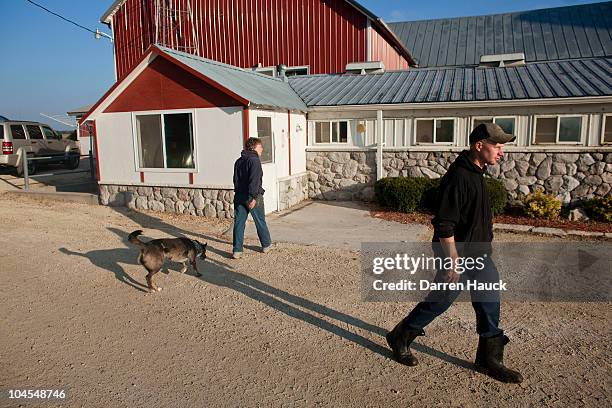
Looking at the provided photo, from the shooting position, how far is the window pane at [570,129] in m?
10.9

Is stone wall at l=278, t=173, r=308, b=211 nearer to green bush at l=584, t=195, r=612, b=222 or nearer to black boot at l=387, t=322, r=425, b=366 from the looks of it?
green bush at l=584, t=195, r=612, b=222

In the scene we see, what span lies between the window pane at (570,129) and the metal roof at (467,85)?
2.10 feet

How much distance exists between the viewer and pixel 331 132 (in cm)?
1338

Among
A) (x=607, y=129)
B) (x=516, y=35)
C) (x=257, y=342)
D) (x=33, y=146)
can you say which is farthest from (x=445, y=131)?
(x=33, y=146)

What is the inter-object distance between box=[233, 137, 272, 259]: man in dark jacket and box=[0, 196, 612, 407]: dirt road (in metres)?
0.58

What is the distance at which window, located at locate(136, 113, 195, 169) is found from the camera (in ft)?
36.1

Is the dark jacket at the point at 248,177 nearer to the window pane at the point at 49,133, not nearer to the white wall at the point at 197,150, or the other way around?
the white wall at the point at 197,150

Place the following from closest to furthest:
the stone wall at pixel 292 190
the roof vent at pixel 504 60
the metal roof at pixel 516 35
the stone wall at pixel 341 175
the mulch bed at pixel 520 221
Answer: the mulch bed at pixel 520 221
the stone wall at pixel 292 190
the stone wall at pixel 341 175
the roof vent at pixel 504 60
the metal roof at pixel 516 35

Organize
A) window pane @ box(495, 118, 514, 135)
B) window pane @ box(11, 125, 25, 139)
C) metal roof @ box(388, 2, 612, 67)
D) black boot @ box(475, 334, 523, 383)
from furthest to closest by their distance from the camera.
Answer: metal roof @ box(388, 2, 612, 67) → window pane @ box(11, 125, 25, 139) → window pane @ box(495, 118, 514, 135) → black boot @ box(475, 334, 523, 383)

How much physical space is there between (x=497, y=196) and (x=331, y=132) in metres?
5.08

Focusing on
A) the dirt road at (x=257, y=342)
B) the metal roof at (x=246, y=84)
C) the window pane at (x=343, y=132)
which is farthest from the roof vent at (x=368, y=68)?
the dirt road at (x=257, y=342)

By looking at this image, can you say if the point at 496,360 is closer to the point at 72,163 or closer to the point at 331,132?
the point at 331,132

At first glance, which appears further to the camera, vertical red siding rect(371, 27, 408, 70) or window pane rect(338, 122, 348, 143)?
vertical red siding rect(371, 27, 408, 70)

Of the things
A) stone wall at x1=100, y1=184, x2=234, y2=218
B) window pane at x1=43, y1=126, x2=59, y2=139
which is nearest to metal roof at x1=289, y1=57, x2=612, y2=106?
stone wall at x1=100, y1=184, x2=234, y2=218
